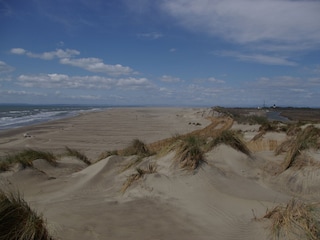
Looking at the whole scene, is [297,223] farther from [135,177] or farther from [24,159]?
[24,159]

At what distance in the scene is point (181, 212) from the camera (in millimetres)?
5930

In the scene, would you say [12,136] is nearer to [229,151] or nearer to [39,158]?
[39,158]

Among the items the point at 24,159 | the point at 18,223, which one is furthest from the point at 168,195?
the point at 24,159

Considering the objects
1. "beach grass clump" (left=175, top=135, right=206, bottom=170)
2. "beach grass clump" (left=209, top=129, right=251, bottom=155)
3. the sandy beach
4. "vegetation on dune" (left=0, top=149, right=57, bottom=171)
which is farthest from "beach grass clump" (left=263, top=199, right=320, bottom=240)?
"vegetation on dune" (left=0, top=149, right=57, bottom=171)

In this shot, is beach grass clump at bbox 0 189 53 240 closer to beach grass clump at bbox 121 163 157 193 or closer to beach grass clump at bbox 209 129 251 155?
beach grass clump at bbox 121 163 157 193

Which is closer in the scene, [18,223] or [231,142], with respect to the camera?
[18,223]

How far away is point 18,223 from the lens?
389 centimetres

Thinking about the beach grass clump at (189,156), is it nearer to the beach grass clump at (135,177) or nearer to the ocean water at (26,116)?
the beach grass clump at (135,177)

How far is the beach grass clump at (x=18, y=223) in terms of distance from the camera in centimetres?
374

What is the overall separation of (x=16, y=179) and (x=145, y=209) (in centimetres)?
427

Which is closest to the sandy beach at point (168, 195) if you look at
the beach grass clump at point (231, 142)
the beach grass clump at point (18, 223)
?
the beach grass clump at point (231, 142)

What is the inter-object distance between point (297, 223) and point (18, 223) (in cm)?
367

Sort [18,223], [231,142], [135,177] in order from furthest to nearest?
[231,142]
[135,177]
[18,223]

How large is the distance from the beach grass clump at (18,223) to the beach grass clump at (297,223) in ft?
10.4
